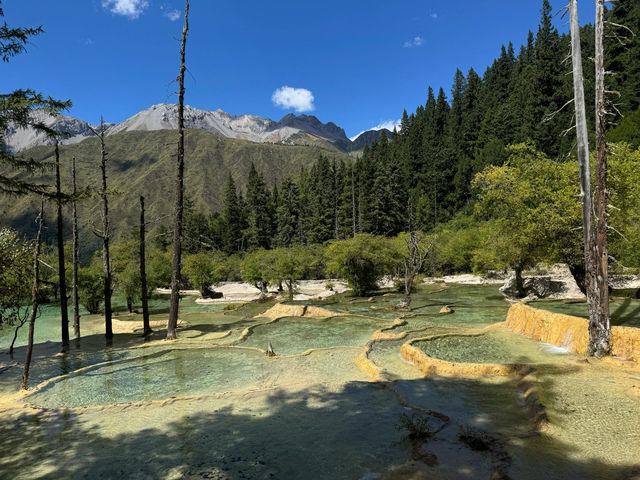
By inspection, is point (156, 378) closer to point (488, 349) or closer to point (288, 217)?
point (488, 349)

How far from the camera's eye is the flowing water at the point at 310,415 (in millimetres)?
5465

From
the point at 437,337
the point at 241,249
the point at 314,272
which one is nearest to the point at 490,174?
the point at 437,337

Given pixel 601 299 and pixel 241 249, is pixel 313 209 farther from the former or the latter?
pixel 601 299

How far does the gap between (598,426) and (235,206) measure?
263 ft

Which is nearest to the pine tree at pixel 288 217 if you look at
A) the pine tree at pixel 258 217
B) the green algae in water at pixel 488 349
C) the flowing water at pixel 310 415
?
the pine tree at pixel 258 217

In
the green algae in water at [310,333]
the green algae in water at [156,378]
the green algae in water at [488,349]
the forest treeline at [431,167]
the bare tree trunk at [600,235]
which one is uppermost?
the forest treeline at [431,167]

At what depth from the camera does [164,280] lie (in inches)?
1649

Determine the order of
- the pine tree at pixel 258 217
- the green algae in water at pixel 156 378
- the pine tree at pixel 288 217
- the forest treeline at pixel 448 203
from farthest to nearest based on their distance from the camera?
the pine tree at pixel 258 217 < the pine tree at pixel 288 217 < the forest treeline at pixel 448 203 < the green algae in water at pixel 156 378

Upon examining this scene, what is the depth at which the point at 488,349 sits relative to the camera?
12.8 meters

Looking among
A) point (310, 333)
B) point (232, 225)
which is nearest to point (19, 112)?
point (310, 333)

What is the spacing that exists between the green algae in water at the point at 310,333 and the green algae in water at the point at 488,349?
133 inches

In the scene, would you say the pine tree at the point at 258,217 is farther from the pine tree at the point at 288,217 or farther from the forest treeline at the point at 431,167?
the pine tree at the point at 288,217

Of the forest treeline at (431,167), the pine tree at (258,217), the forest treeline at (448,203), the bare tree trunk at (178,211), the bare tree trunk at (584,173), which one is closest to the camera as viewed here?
the bare tree trunk at (584,173)

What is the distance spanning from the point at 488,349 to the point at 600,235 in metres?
5.23
